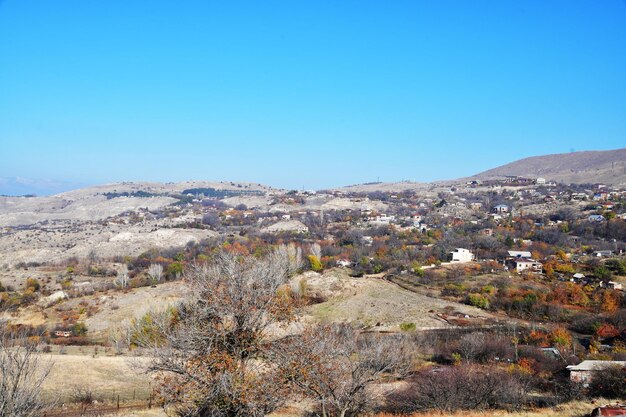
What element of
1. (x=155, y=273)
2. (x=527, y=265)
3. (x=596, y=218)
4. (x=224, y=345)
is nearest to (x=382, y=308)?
(x=527, y=265)

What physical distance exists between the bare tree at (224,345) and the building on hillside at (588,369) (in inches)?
712

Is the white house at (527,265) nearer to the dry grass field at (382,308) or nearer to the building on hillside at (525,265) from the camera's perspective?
the building on hillside at (525,265)

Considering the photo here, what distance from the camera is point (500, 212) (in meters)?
112

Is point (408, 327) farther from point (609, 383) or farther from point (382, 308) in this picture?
point (609, 383)

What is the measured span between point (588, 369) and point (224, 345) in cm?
2078

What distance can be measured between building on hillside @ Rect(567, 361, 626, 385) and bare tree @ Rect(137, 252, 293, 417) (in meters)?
18.1

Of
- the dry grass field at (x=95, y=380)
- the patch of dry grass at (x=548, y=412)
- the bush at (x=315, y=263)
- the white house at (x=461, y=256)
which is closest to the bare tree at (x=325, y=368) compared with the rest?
the patch of dry grass at (x=548, y=412)

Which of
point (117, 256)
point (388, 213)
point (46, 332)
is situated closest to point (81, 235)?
point (117, 256)

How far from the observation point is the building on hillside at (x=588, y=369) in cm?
2223

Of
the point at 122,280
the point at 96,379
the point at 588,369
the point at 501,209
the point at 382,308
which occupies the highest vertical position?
the point at 501,209

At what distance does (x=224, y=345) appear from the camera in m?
11.1

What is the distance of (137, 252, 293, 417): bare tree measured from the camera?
10.3 meters

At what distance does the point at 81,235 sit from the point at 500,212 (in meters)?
95.9

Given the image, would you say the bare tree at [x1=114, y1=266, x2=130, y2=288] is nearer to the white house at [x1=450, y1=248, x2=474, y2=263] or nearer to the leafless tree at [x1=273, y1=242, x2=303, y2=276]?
the leafless tree at [x1=273, y1=242, x2=303, y2=276]
